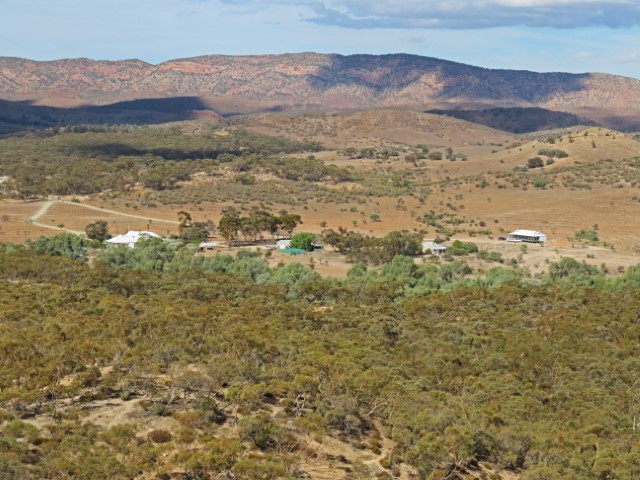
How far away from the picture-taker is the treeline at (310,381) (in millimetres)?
24922

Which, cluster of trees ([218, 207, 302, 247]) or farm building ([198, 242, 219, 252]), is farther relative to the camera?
cluster of trees ([218, 207, 302, 247])

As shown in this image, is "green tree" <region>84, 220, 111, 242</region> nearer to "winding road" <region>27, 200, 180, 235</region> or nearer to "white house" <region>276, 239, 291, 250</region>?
"winding road" <region>27, 200, 180, 235</region>

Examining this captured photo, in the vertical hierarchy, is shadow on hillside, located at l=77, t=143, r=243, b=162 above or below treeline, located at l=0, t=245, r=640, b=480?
below

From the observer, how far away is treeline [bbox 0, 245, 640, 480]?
2492 centimetres

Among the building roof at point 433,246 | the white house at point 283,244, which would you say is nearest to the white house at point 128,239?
the white house at point 283,244

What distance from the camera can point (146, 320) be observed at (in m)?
37.1

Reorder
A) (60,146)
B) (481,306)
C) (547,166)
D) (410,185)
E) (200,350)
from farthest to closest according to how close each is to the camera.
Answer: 1. (60,146)
2. (547,166)
3. (410,185)
4. (481,306)
5. (200,350)

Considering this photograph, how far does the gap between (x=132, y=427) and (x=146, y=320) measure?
11935 millimetres

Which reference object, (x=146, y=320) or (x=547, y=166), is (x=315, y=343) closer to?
(x=146, y=320)

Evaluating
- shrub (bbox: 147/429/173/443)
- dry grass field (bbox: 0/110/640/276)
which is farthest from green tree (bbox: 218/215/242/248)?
shrub (bbox: 147/429/173/443)

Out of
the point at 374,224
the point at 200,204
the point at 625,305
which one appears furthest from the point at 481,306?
the point at 200,204

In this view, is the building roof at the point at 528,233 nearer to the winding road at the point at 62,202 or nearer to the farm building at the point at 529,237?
the farm building at the point at 529,237

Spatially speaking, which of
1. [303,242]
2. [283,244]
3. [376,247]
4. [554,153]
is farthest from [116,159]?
[376,247]

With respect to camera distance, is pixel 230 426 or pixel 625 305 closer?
pixel 230 426
